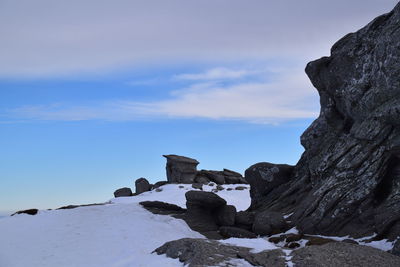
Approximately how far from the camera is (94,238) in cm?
3500

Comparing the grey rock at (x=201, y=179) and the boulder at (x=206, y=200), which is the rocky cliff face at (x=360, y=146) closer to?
the boulder at (x=206, y=200)

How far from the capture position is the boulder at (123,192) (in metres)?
96.1

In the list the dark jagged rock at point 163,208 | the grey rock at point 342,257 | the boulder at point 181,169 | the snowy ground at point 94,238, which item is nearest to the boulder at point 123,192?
the boulder at point 181,169

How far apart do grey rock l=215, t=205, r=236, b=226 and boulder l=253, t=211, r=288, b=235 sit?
3495 mm

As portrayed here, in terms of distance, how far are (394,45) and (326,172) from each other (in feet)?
44.6

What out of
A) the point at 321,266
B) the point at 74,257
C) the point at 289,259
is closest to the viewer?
the point at 321,266

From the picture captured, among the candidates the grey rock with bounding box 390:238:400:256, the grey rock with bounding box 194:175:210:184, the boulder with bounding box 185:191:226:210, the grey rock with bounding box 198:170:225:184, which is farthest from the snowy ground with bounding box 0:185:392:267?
the grey rock with bounding box 198:170:225:184

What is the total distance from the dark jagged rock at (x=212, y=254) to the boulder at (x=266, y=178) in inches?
893

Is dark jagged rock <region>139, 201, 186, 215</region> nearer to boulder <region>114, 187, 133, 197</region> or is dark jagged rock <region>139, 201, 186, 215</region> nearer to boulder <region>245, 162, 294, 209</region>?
boulder <region>245, 162, 294, 209</region>

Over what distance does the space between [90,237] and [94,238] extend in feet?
1.84

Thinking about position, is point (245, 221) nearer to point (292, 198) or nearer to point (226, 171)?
point (292, 198)

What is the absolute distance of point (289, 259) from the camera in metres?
22.8

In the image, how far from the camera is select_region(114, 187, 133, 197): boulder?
96.1m

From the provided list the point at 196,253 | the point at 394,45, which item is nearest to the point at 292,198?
the point at 394,45
